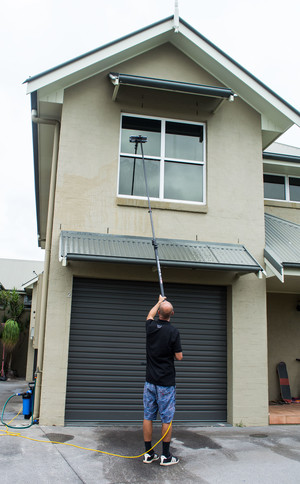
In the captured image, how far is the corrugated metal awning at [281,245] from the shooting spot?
7.90 metres

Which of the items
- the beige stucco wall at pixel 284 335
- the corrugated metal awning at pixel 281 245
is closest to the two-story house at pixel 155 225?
the corrugated metal awning at pixel 281 245

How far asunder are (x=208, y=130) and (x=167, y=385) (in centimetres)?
549

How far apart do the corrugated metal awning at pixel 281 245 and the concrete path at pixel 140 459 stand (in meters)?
2.82

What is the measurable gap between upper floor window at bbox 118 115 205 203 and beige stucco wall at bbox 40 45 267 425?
204 millimetres

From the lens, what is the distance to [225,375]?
8.18m

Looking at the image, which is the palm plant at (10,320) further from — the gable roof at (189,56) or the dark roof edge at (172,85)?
the dark roof edge at (172,85)

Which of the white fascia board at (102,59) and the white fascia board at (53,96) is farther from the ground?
the white fascia board at (102,59)

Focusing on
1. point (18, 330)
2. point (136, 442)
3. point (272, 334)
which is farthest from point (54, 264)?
point (18, 330)

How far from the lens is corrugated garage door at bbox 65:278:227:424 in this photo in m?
7.55

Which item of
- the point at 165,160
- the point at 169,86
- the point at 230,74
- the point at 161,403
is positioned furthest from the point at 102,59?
the point at 161,403

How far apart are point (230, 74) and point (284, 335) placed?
6.26m

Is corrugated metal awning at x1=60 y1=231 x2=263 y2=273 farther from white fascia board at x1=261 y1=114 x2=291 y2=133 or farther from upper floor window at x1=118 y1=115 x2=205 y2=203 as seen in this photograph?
white fascia board at x1=261 y1=114 x2=291 y2=133

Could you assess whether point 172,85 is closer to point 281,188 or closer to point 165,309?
point 165,309

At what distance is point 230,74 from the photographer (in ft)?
28.5
